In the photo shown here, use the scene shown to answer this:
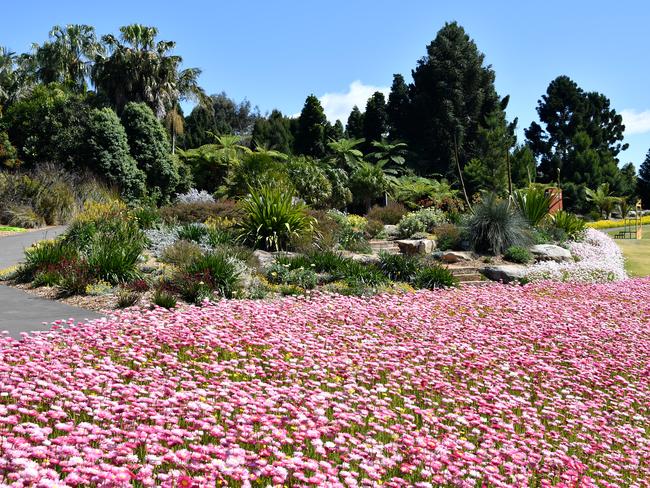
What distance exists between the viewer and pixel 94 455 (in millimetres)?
2814

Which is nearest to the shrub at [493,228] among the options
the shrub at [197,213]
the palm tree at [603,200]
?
the shrub at [197,213]

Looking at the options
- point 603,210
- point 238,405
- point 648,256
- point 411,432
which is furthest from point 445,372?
point 603,210

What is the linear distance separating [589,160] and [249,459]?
48650mm

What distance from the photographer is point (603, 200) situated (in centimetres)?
4156

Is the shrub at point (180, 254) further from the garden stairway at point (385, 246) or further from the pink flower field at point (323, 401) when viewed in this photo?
the garden stairway at point (385, 246)

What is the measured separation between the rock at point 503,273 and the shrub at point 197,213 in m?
6.10

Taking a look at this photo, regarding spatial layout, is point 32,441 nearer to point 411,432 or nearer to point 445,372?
point 411,432

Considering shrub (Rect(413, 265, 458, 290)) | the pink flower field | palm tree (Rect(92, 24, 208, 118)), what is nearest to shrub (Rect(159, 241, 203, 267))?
the pink flower field

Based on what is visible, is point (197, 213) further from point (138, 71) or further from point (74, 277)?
point (138, 71)

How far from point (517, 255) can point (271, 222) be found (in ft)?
19.9

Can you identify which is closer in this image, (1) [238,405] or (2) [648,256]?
(1) [238,405]

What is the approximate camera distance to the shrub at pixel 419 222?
1847 cm

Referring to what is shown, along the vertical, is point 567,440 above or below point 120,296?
below

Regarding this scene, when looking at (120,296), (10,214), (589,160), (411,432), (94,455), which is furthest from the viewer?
(589,160)
